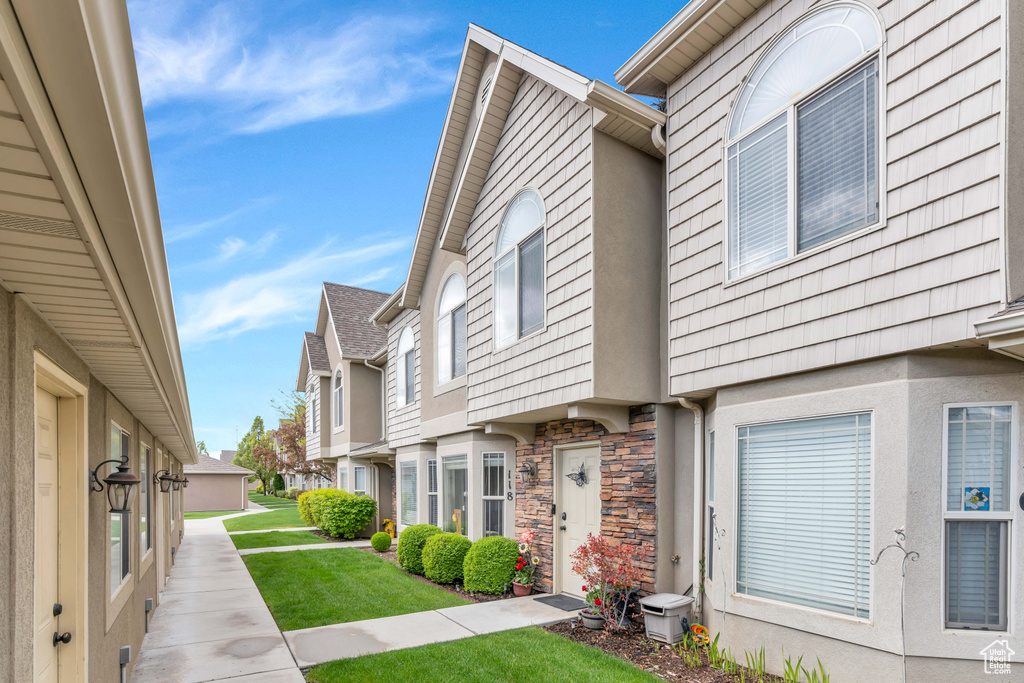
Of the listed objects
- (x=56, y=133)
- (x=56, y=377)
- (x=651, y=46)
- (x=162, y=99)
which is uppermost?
(x=162, y=99)

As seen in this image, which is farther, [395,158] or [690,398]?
[395,158]

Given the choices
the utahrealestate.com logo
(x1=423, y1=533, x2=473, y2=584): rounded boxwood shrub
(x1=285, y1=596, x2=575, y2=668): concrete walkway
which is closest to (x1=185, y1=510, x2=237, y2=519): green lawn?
(x1=423, y1=533, x2=473, y2=584): rounded boxwood shrub

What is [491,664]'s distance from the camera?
654 centimetres

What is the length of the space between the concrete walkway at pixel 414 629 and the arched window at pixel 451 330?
4545 millimetres

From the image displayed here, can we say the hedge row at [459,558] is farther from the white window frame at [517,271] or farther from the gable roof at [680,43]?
the gable roof at [680,43]

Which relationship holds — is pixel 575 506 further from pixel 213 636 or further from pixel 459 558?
pixel 213 636

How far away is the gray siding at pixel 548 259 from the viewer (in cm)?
777

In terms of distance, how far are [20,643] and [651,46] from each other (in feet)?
23.9

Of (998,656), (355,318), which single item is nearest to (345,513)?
(355,318)

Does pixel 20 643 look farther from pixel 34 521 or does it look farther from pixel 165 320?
pixel 165 320

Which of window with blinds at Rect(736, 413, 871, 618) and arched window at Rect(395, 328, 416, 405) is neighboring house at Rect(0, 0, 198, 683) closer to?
window with blinds at Rect(736, 413, 871, 618)

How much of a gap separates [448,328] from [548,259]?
4647mm

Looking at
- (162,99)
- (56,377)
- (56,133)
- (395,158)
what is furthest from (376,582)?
(395,158)

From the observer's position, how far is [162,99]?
3991cm
